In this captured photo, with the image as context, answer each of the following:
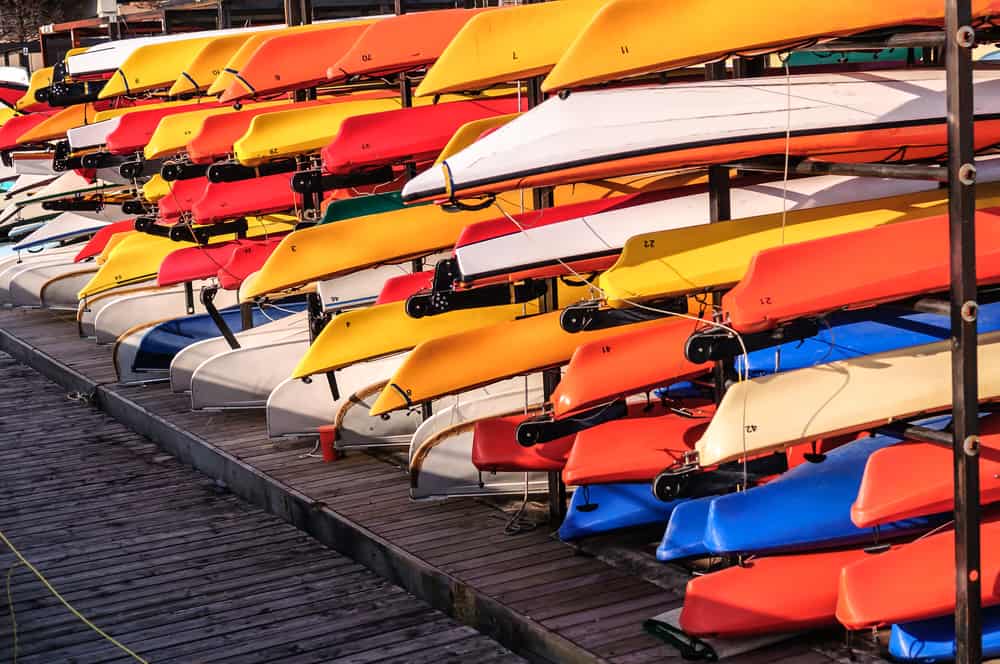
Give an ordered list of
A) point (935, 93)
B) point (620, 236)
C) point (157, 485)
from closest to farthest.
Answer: point (935, 93), point (620, 236), point (157, 485)

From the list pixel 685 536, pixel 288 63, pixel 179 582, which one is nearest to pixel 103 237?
pixel 288 63

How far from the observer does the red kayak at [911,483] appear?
405 centimetres

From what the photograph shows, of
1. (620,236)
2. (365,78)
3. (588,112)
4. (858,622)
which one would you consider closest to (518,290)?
(620,236)

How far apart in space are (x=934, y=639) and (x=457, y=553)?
1861 mm

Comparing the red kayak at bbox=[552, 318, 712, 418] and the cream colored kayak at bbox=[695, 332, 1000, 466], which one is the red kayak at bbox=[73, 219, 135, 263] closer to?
the red kayak at bbox=[552, 318, 712, 418]

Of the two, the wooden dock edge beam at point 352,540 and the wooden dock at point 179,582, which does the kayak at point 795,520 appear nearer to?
the wooden dock edge beam at point 352,540

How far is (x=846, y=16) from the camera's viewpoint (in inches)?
187

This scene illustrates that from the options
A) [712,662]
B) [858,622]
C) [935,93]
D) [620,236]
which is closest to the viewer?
[858,622]

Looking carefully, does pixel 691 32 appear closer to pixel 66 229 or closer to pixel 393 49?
pixel 393 49

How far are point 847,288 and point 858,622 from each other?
3.08ft

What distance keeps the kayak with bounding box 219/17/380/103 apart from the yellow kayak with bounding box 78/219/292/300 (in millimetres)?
2128

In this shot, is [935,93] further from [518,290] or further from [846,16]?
[518,290]

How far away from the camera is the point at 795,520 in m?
4.49

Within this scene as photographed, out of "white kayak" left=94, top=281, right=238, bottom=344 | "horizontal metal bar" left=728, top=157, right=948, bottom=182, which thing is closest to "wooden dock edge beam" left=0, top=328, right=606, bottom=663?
"white kayak" left=94, top=281, right=238, bottom=344
